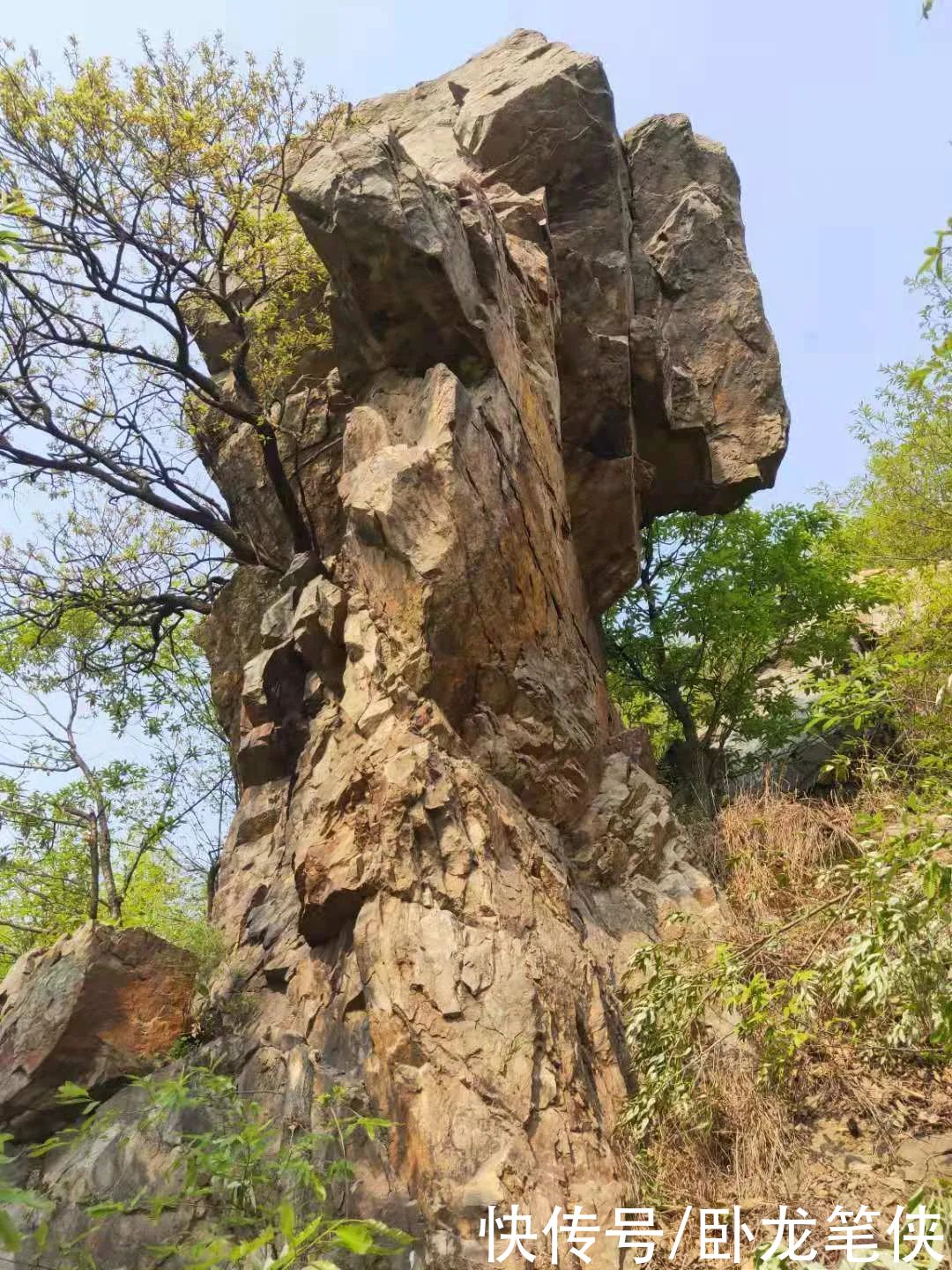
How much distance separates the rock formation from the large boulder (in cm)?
73

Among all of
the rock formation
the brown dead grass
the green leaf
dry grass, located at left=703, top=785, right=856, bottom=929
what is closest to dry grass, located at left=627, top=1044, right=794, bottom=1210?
the brown dead grass

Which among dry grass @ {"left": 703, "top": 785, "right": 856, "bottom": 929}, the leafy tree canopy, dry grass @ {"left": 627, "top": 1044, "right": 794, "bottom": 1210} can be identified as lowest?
dry grass @ {"left": 627, "top": 1044, "right": 794, "bottom": 1210}

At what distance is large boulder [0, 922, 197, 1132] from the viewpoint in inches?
279

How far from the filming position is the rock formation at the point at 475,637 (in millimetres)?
6762

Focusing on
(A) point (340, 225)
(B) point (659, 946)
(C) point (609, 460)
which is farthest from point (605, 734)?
(A) point (340, 225)

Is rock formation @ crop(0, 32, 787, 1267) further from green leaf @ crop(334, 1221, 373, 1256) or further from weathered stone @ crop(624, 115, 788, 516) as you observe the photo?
green leaf @ crop(334, 1221, 373, 1256)

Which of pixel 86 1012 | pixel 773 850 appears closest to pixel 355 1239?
pixel 86 1012

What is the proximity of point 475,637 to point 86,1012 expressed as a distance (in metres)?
4.03

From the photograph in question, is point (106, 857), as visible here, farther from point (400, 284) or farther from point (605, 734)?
point (400, 284)

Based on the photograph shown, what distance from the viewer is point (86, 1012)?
7312mm

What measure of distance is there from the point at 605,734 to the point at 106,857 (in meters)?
7.21

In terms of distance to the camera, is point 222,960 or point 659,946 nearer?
point 659,946

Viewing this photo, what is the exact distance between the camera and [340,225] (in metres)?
9.59

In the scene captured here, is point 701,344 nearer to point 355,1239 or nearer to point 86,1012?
point 86,1012
